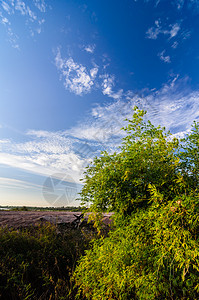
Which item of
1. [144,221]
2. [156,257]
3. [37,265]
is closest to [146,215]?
[144,221]

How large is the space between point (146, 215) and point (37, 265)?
466 cm

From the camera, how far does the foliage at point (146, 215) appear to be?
2.76 meters

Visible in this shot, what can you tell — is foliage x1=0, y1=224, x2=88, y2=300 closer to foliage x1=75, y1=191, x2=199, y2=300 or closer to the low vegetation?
the low vegetation

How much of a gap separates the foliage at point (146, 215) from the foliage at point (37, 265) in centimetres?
142

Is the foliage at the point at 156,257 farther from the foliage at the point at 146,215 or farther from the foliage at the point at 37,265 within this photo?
the foliage at the point at 37,265

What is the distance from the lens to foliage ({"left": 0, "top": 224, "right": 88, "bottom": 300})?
14.5ft

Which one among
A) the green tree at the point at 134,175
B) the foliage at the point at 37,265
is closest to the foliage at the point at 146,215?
the green tree at the point at 134,175

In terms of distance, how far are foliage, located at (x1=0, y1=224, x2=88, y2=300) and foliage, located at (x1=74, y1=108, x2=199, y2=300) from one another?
1.42 meters

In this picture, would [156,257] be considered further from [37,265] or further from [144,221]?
[37,265]

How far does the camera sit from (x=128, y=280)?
3.03m

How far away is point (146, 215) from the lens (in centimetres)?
319

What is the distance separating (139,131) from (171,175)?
4.45 feet

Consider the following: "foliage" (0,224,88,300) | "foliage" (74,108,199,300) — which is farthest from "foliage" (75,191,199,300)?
"foliage" (0,224,88,300)

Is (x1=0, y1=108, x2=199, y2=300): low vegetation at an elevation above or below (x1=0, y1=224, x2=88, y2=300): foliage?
above
